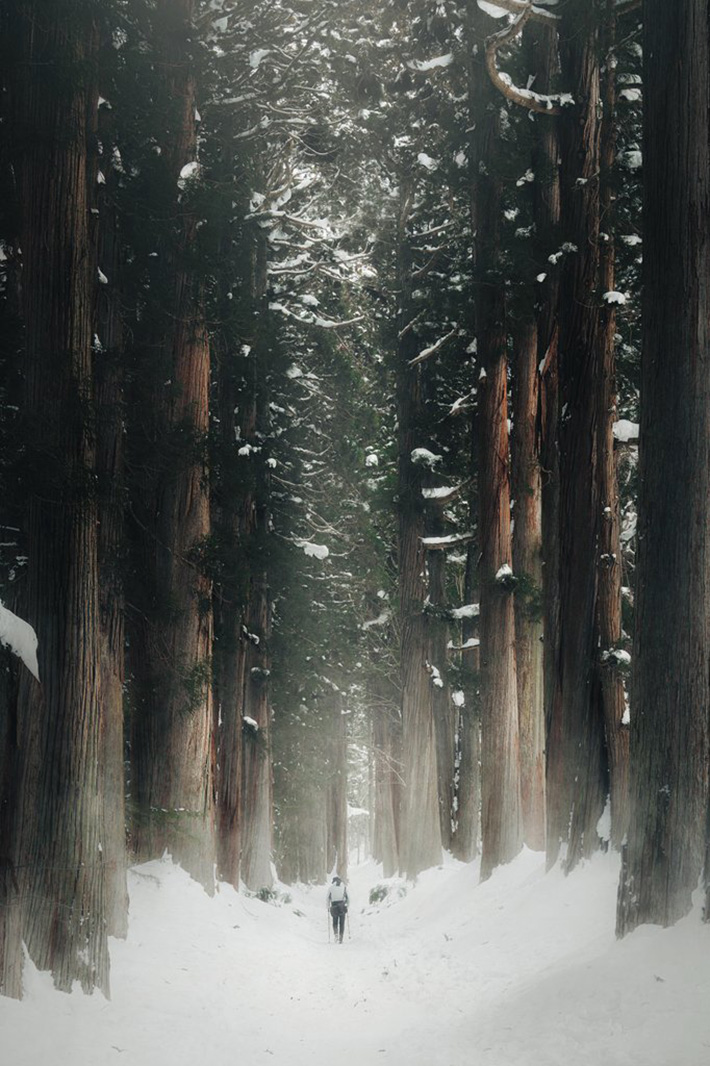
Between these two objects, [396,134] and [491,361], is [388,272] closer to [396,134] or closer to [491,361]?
[396,134]

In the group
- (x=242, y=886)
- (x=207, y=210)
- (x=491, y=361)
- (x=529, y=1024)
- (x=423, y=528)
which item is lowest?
(x=242, y=886)

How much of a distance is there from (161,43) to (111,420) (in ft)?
16.6

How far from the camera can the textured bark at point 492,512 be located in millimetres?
15742

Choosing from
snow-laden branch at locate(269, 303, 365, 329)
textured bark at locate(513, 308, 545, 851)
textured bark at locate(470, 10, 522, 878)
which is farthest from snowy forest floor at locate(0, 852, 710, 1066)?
snow-laden branch at locate(269, 303, 365, 329)

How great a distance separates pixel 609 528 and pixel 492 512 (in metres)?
4.77

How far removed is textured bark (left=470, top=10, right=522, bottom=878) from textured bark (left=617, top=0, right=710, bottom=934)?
290 inches

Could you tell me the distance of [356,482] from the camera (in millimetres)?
25422

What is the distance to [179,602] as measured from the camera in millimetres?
14297

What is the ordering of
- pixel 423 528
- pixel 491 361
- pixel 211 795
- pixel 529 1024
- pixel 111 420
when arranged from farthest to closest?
pixel 423 528
pixel 491 361
pixel 211 795
pixel 111 420
pixel 529 1024

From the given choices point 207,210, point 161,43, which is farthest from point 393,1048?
point 161,43

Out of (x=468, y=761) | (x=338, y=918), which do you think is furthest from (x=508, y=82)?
(x=338, y=918)

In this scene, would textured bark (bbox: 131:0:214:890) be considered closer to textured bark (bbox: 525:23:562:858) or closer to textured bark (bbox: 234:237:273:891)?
textured bark (bbox: 234:237:273:891)

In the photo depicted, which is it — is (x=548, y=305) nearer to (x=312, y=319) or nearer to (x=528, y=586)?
(x=528, y=586)

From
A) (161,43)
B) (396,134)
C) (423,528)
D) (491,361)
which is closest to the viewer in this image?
(161,43)
